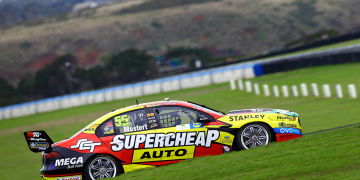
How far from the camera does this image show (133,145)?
35.8 ft

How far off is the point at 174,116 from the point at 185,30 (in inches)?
2737

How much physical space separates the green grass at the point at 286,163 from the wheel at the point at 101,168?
40 cm

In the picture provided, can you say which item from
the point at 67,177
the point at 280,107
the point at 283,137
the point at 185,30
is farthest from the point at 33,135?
the point at 185,30

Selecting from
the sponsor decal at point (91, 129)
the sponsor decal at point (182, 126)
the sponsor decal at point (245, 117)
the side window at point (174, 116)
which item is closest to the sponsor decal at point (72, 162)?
the sponsor decal at point (91, 129)

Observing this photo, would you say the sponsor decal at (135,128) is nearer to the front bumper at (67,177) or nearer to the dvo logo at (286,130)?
the front bumper at (67,177)

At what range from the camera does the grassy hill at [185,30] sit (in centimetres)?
7431

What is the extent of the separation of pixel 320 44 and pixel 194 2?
4698 centimetres

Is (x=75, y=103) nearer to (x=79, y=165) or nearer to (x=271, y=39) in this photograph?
(x=79, y=165)

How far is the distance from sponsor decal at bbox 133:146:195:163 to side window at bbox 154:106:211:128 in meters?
0.49

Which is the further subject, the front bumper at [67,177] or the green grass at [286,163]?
the front bumper at [67,177]

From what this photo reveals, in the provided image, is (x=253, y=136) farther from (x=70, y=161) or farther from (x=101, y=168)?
(x=70, y=161)

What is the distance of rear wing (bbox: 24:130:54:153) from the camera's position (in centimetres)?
1088

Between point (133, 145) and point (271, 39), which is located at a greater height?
point (271, 39)

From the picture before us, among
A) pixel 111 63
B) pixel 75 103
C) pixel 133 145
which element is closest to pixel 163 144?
pixel 133 145
